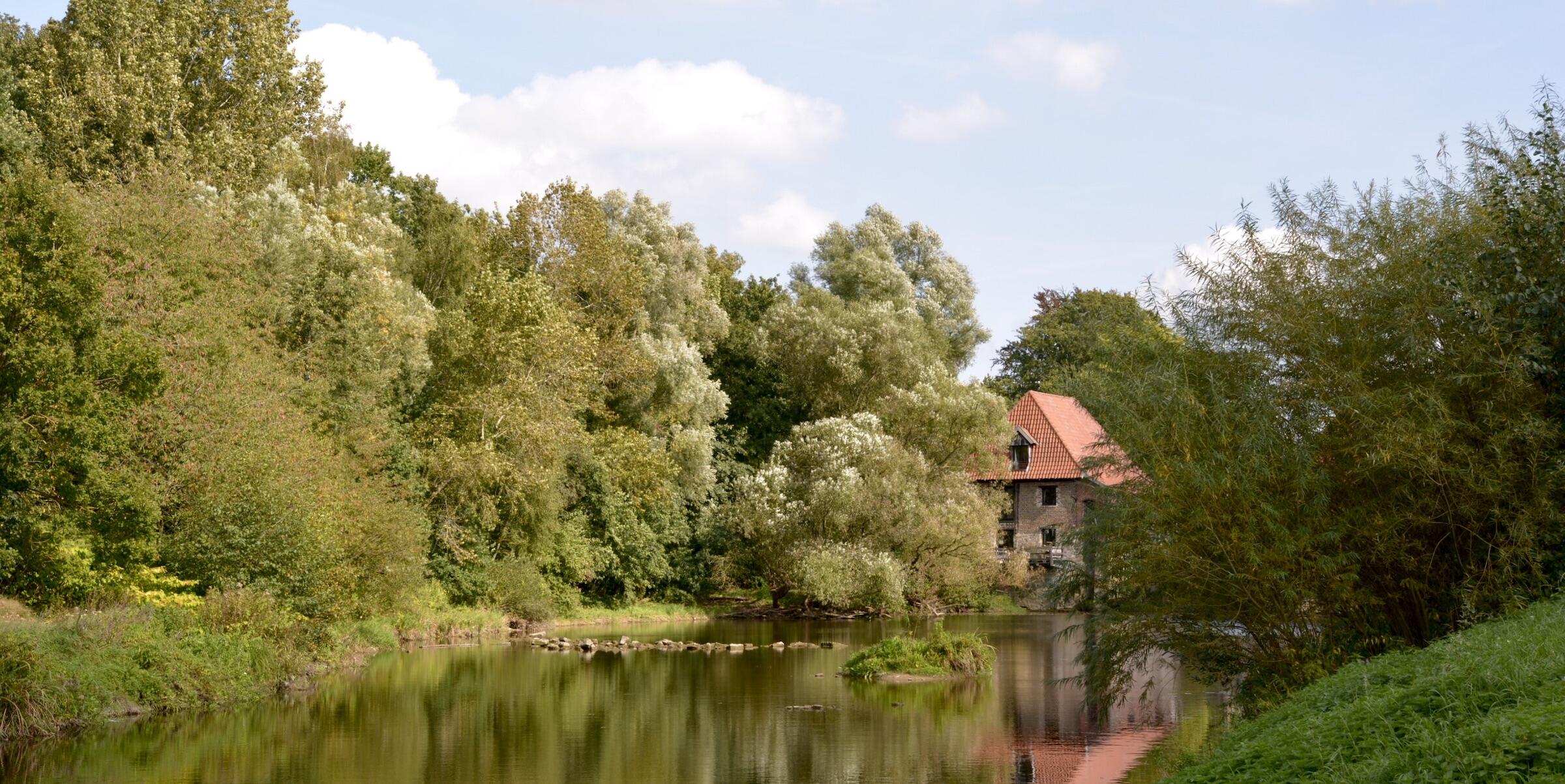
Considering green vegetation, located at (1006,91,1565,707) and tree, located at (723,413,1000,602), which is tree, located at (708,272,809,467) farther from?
green vegetation, located at (1006,91,1565,707)

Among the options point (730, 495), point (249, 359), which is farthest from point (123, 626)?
point (730, 495)

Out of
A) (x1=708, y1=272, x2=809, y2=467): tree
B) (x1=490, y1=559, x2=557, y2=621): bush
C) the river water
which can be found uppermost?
(x1=708, y1=272, x2=809, y2=467): tree

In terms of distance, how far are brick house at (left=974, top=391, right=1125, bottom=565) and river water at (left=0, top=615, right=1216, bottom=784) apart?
83.8 feet

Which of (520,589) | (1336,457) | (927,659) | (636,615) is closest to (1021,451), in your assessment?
(636,615)

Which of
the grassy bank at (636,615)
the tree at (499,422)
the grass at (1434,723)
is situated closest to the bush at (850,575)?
the grassy bank at (636,615)

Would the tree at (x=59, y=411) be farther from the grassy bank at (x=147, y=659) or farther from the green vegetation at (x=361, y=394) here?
the grassy bank at (x=147, y=659)

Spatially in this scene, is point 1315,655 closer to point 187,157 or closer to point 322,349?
point 322,349

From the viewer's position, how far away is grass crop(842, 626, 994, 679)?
3319 centimetres

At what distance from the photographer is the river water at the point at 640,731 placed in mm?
19984

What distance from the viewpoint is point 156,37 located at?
40.2m

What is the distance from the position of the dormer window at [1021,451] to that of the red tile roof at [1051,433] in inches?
8.0

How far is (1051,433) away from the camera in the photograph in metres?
64.1

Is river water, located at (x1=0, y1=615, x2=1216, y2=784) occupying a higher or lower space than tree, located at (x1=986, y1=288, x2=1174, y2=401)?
lower

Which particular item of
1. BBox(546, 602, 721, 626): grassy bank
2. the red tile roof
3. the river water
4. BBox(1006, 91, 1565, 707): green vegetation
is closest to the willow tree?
BBox(1006, 91, 1565, 707): green vegetation
